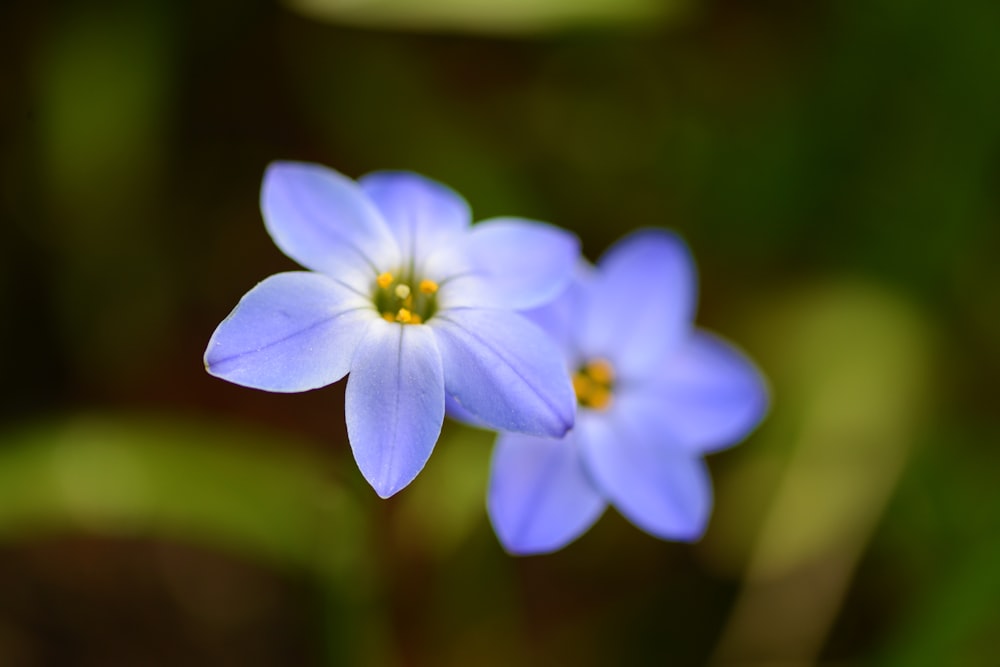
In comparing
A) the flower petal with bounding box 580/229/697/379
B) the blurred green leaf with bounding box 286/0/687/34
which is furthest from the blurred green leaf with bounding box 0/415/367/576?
the blurred green leaf with bounding box 286/0/687/34

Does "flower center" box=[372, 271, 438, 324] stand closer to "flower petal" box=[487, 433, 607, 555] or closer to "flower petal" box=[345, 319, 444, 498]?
"flower petal" box=[345, 319, 444, 498]

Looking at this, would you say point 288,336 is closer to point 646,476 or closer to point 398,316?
point 398,316

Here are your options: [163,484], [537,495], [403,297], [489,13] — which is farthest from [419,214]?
[489,13]

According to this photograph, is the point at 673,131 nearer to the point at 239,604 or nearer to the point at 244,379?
the point at 239,604

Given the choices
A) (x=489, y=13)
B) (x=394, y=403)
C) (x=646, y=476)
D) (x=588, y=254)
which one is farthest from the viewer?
(x=588, y=254)

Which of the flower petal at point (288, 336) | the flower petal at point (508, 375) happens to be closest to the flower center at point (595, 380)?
the flower petal at point (508, 375)

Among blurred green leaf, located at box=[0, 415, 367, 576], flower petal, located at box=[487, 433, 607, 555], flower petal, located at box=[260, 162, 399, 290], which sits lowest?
blurred green leaf, located at box=[0, 415, 367, 576]

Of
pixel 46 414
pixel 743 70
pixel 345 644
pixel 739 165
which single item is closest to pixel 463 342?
pixel 345 644
